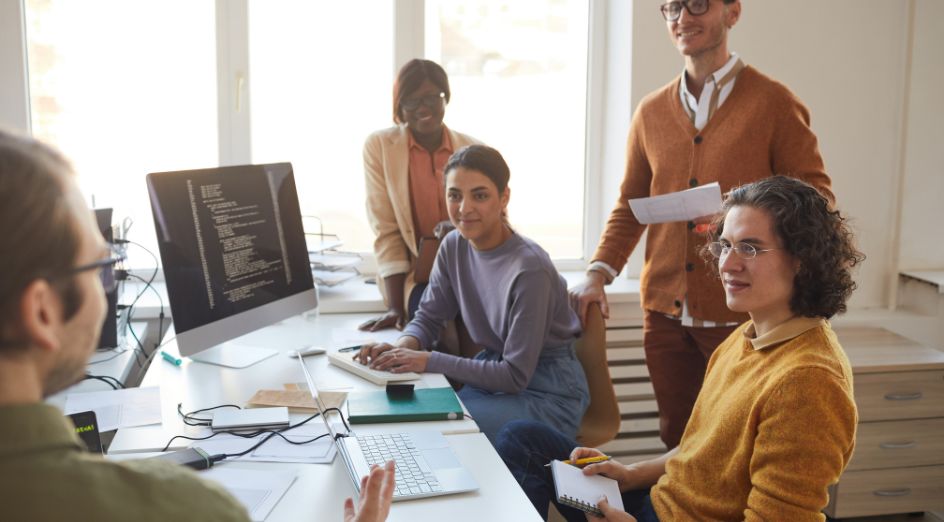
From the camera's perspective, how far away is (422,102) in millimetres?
2660

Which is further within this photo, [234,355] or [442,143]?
[442,143]

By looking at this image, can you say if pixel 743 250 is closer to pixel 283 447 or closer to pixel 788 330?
pixel 788 330

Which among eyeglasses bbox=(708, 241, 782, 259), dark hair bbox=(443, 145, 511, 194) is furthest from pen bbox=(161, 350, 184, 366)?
eyeglasses bbox=(708, 241, 782, 259)

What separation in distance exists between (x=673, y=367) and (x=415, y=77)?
46.4 inches

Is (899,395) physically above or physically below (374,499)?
below

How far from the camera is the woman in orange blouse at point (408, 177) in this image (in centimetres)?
265

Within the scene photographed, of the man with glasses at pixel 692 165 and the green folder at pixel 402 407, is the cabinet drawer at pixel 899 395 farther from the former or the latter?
the green folder at pixel 402 407

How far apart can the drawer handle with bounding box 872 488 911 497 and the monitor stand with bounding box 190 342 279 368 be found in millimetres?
1977

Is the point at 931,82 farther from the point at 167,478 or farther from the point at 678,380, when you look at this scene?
the point at 167,478

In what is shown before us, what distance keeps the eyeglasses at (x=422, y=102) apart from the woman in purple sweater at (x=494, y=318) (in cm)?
41

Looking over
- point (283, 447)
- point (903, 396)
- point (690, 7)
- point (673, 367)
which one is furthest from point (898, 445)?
point (283, 447)

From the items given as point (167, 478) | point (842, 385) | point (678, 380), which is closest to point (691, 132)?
point (678, 380)

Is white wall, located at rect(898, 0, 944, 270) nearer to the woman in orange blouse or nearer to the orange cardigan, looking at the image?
the orange cardigan

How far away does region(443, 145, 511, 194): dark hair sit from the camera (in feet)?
7.38
